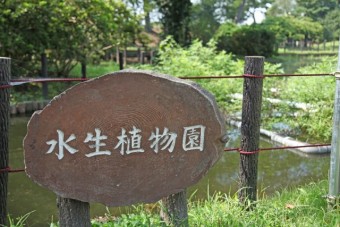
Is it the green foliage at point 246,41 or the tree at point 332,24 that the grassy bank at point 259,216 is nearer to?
the green foliage at point 246,41

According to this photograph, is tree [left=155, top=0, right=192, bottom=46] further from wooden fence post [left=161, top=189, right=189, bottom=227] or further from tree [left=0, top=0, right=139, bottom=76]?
wooden fence post [left=161, top=189, right=189, bottom=227]

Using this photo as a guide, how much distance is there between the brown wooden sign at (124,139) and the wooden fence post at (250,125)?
2.12 ft

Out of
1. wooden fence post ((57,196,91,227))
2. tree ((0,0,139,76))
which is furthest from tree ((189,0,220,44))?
wooden fence post ((57,196,91,227))

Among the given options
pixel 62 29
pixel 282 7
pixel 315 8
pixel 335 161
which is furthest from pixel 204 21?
pixel 335 161

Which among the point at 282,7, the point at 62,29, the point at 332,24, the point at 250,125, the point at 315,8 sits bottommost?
the point at 250,125

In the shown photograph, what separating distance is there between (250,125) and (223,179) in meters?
2.22


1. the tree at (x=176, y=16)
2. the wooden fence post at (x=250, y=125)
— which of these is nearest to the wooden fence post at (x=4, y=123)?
the wooden fence post at (x=250, y=125)

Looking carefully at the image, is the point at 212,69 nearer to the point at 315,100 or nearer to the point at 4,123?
the point at 315,100

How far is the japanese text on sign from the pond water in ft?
4.54

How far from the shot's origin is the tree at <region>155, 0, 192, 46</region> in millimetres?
13062

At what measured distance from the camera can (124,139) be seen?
79.1 inches

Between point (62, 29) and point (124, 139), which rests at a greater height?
point (62, 29)

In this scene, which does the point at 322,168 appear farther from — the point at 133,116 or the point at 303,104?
the point at 133,116

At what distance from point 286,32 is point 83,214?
2826 centimetres
